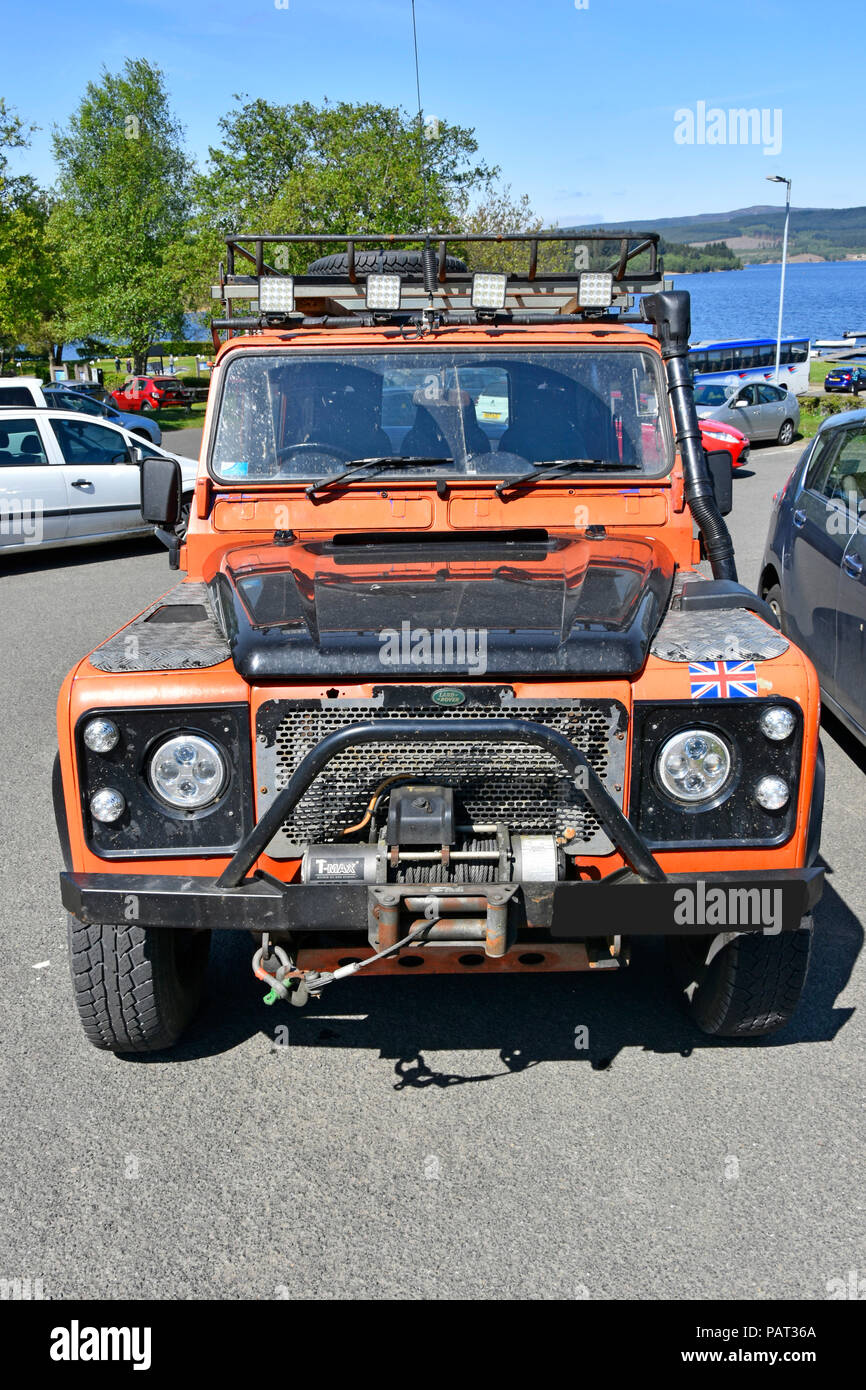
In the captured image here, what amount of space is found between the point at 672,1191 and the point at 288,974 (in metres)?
1.16

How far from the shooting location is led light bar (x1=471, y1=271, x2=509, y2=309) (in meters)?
4.77

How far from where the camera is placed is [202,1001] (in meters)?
4.12

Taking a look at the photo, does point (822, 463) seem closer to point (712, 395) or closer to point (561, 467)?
point (561, 467)

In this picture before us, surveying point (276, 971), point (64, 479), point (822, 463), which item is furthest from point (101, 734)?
point (64, 479)

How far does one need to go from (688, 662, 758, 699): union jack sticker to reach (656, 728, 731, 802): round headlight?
117mm

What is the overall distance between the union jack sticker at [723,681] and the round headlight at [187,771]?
1.26 metres

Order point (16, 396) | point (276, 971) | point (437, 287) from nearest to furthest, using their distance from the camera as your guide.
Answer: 1. point (276, 971)
2. point (437, 287)
3. point (16, 396)

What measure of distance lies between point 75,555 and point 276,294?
10346 mm

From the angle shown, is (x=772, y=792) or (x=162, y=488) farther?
(x=162, y=488)

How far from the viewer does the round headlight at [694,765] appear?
3164mm

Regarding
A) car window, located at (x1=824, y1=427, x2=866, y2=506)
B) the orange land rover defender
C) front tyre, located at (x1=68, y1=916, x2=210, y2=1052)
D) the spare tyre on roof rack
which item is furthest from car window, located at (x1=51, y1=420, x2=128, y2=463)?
front tyre, located at (x1=68, y1=916, x2=210, y2=1052)

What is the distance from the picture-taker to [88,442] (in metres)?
13.8

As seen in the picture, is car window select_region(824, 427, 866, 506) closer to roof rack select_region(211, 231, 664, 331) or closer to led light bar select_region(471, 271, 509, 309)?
roof rack select_region(211, 231, 664, 331)

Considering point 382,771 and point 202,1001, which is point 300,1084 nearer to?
point 202,1001
